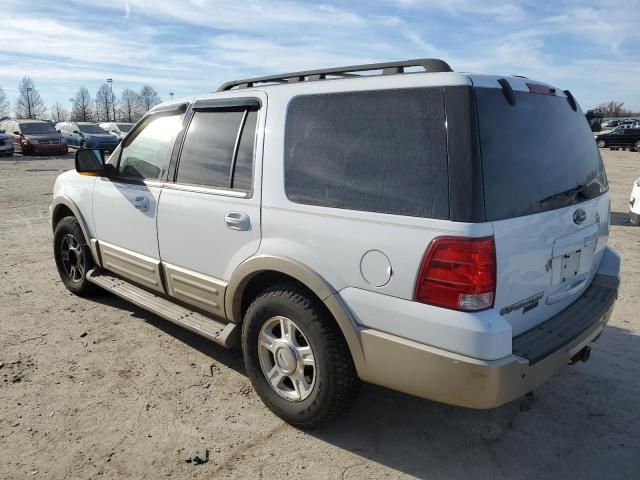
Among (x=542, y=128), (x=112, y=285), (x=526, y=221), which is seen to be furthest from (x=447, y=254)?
(x=112, y=285)

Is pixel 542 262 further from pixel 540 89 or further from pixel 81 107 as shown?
pixel 81 107

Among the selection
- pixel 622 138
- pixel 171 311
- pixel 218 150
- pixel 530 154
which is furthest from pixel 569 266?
pixel 622 138

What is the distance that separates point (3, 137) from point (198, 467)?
26.0 metres

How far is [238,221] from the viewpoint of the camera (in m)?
3.06

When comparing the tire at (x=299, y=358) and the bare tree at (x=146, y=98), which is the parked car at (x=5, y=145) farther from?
the bare tree at (x=146, y=98)

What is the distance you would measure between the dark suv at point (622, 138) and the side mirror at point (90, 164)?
3588 cm

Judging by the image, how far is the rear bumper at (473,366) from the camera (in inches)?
88.0

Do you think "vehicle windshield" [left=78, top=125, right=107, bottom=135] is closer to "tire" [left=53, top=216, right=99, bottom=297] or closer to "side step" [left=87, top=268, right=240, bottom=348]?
"tire" [left=53, top=216, right=99, bottom=297]

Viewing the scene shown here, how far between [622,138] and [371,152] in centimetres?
3686

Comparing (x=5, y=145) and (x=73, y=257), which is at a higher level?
(x=5, y=145)

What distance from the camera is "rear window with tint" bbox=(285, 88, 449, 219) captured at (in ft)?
7.55

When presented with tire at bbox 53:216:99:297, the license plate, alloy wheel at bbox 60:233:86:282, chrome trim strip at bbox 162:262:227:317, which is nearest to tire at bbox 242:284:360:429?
chrome trim strip at bbox 162:262:227:317

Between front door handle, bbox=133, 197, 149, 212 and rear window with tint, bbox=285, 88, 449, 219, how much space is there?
1.43 metres

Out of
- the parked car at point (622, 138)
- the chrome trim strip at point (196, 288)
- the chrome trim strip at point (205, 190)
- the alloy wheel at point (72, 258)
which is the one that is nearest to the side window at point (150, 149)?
the chrome trim strip at point (205, 190)
